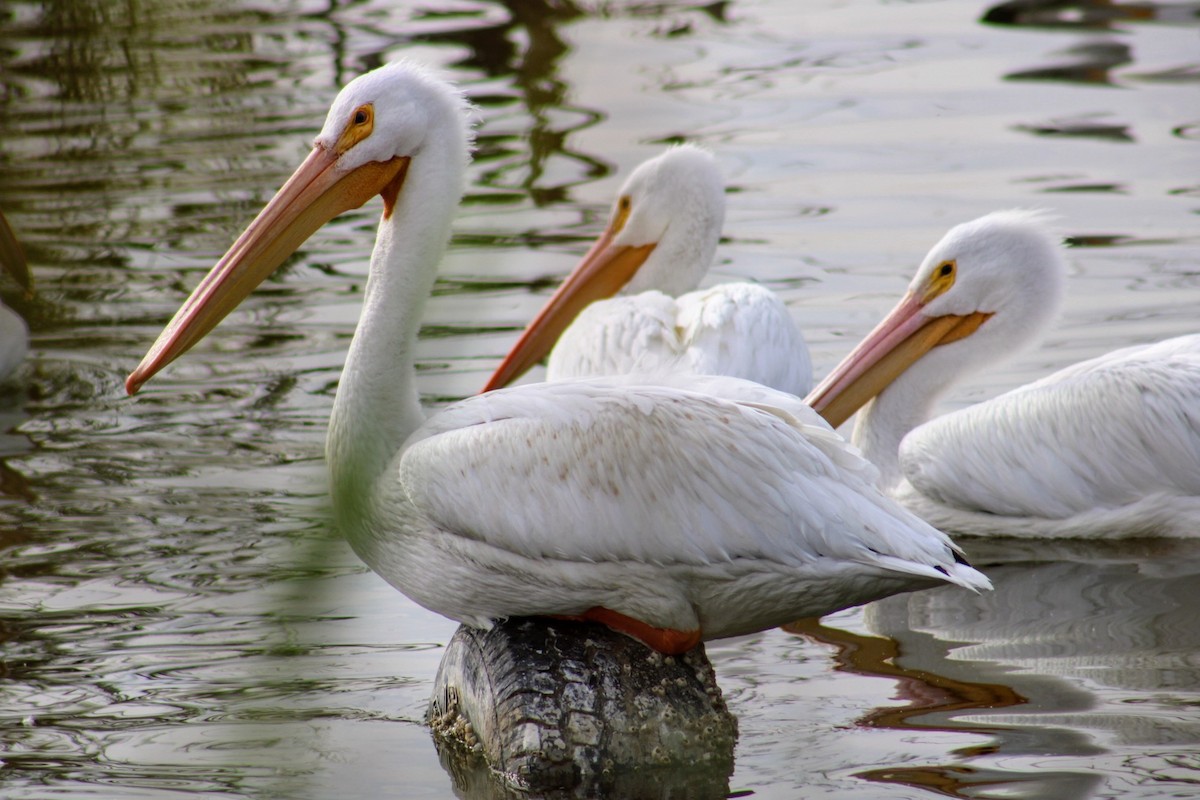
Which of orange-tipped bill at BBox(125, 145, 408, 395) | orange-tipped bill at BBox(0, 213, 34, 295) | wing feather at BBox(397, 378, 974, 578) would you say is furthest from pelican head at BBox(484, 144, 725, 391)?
wing feather at BBox(397, 378, 974, 578)

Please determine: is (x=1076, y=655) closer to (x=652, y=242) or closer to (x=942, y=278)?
(x=942, y=278)

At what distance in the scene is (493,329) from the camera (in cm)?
732

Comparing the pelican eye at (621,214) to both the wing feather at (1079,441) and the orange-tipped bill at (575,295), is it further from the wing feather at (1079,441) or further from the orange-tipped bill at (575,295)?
the wing feather at (1079,441)

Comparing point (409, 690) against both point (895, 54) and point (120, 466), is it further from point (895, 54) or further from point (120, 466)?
point (895, 54)

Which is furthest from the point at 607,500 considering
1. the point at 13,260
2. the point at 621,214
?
the point at 13,260

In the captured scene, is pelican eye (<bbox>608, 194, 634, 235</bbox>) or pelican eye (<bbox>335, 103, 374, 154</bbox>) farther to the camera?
pelican eye (<bbox>608, 194, 634, 235</bbox>)

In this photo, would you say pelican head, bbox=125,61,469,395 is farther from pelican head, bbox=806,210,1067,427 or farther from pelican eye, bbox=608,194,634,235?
pelican eye, bbox=608,194,634,235

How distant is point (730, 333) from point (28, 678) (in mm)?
2208

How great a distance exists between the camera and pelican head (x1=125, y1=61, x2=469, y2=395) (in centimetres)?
377

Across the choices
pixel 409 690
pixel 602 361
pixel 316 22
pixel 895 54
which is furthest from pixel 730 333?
pixel 316 22

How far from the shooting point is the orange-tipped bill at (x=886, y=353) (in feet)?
18.6

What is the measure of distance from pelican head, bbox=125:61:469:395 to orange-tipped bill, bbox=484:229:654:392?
2498 millimetres

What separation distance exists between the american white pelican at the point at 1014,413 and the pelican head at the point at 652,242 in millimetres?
1089

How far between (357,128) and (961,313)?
2.58 meters
